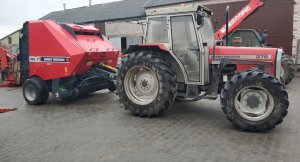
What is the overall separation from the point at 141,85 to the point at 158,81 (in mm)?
551

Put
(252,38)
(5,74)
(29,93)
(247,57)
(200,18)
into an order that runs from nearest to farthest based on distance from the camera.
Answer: (247,57) < (200,18) < (29,93) < (252,38) < (5,74)

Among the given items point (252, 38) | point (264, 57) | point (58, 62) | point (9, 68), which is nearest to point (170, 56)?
point (264, 57)

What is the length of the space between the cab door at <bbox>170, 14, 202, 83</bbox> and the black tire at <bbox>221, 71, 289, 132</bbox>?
904 millimetres

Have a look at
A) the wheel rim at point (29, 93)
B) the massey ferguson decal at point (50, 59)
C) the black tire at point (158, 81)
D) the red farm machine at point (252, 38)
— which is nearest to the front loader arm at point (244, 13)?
the red farm machine at point (252, 38)

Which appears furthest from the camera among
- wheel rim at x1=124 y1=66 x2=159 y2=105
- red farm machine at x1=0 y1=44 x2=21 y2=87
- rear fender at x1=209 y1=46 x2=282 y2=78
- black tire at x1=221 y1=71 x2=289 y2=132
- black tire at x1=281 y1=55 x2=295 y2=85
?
red farm machine at x1=0 y1=44 x2=21 y2=87

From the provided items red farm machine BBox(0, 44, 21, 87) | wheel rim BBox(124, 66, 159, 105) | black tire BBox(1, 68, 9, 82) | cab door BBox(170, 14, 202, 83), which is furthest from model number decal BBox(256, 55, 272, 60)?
black tire BBox(1, 68, 9, 82)

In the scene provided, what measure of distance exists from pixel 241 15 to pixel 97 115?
7070mm

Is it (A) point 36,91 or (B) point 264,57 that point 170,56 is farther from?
(A) point 36,91

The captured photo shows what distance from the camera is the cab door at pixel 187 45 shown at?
5.77m

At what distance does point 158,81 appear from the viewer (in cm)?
575

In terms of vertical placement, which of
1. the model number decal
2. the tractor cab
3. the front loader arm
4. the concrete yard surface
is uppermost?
the front loader arm

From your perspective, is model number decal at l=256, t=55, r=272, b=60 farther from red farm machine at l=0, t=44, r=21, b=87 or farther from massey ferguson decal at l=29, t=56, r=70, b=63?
red farm machine at l=0, t=44, r=21, b=87

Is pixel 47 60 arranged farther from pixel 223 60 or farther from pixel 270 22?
pixel 270 22

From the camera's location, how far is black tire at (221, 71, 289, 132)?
187 inches
